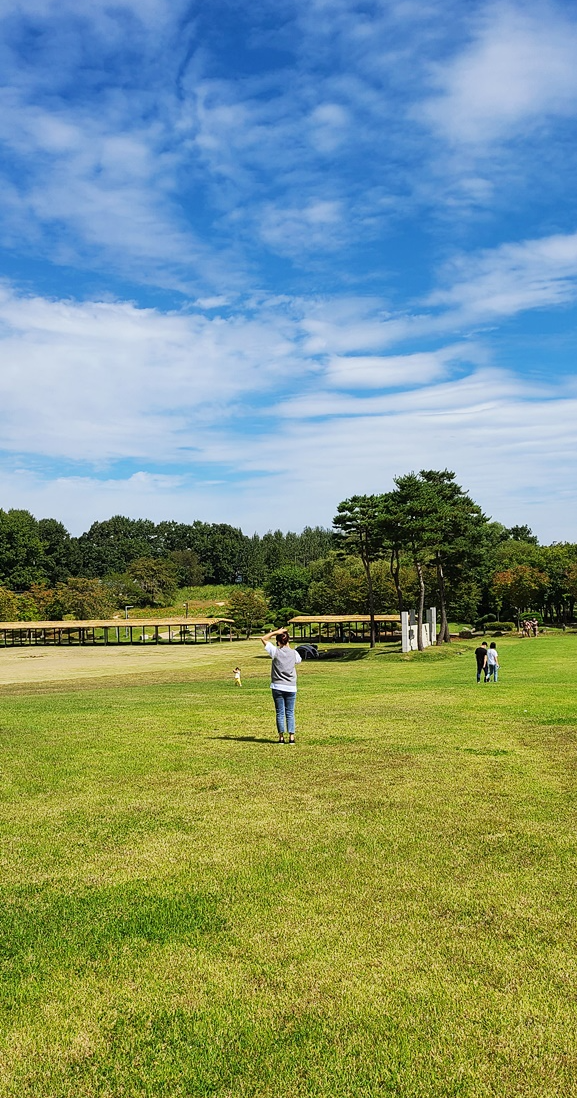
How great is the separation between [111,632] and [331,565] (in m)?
36.0

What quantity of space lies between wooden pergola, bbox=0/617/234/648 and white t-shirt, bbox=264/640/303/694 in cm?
7282

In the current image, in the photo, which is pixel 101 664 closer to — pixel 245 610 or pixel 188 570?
pixel 245 610

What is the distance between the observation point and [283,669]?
476 inches

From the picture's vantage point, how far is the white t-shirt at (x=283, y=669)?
12.1 metres

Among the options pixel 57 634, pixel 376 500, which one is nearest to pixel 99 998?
pixel 376 500

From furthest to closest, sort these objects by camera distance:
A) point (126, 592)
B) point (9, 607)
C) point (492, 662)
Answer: point (126, 592) → point (9, 607) → point (492, 662)

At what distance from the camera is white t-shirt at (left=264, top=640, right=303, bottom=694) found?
39.7 ft

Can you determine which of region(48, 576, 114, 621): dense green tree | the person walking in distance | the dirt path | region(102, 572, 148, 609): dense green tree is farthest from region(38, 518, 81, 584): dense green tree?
the person walking in distance

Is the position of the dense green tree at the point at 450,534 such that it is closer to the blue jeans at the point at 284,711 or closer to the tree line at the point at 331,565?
the tree line at the point at 331,565

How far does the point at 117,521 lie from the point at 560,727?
18325cm

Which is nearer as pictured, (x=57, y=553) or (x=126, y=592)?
(x=126, y=592)

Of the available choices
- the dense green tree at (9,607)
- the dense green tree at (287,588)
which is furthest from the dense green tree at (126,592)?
the dense green tree at (287,588)

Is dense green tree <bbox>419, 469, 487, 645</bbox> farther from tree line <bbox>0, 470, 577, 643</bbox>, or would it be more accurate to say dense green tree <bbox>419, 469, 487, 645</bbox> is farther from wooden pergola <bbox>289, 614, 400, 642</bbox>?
wooden pergola <bbox>289, 614, 400, 642</bbox>

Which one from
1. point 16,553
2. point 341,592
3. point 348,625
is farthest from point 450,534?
point 16,553
